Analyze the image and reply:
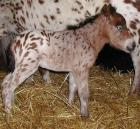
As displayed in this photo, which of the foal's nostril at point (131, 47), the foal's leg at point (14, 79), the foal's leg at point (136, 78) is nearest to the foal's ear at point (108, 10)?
the foal's nostril at point (131, 47)

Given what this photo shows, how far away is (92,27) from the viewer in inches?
159

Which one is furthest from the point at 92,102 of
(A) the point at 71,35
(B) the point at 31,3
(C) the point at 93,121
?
(B) the point at 31,3

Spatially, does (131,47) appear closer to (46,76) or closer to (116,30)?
(116,30)

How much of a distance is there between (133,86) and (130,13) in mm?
593

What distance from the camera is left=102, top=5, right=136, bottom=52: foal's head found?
12.9ft

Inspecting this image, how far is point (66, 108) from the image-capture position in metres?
4.14

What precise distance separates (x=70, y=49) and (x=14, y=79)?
435 millimetres

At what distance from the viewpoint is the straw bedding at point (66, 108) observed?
3.90 metres

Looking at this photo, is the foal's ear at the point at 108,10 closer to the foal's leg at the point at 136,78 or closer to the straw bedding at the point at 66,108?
the foal's leg at the point at 136,78

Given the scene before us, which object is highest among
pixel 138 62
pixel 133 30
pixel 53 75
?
pixel 133 30

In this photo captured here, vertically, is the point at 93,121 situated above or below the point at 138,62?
below

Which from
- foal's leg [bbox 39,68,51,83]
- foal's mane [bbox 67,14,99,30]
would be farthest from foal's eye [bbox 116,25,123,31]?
foal's leg [bbox 39,68,51,83]

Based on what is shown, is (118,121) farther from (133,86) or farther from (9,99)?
(9,99)

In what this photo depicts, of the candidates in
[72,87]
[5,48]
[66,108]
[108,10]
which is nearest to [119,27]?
[108,10]
